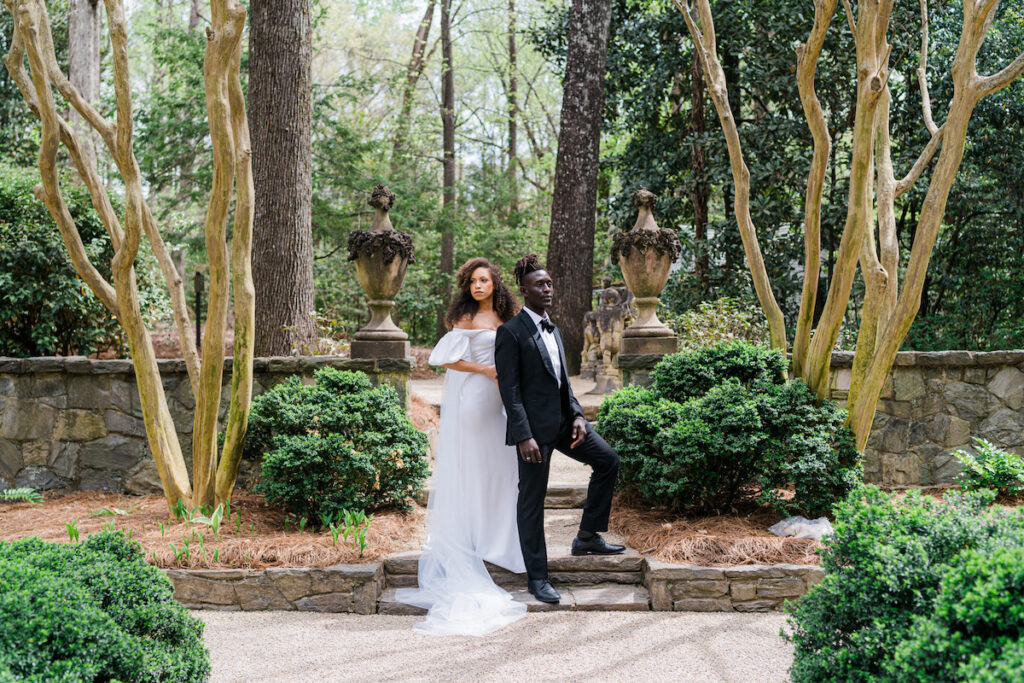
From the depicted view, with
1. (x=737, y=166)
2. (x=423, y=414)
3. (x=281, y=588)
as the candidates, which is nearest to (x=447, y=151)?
(x=423, y=414)

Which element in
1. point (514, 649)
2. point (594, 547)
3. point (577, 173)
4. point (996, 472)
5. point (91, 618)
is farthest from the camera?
point (577, 173)

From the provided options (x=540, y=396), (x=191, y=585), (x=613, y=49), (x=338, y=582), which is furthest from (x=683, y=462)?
(x=613, y=49)

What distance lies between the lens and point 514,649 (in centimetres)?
386

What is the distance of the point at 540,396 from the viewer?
4566mm

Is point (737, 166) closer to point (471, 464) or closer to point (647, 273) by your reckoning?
point (647, 273)

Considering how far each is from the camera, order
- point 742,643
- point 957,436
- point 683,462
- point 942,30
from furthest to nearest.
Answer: point 942,30
point 957,436
point 683,462
point 742,643

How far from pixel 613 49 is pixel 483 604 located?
11476mm

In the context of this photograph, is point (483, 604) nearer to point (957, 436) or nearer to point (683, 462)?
point (683, 462)

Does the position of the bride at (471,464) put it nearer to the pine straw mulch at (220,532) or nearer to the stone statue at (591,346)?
the pine straw mulch at (220,532)

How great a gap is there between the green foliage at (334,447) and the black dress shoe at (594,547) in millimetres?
1361

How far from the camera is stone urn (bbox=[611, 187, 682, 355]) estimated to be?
6984 millimetres

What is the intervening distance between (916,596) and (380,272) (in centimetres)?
520

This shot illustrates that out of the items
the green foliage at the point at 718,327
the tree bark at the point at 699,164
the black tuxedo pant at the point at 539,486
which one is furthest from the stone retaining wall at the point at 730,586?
the tree bark at the point at 699,164

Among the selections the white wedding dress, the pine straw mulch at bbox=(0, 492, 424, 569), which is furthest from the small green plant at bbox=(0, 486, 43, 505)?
the white wedding dress
